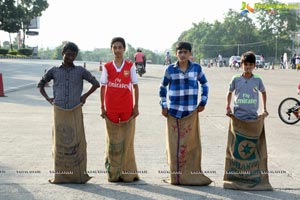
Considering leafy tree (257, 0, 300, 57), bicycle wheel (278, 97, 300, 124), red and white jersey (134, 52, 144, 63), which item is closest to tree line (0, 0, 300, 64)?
leafy tree (257, 0, 300, 57)

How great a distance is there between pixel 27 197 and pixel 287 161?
3.85m

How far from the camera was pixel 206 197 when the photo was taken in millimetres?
5375

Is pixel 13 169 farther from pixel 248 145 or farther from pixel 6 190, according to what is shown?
pixel 248 145

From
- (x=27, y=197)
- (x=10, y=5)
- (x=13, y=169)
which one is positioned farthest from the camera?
(x=10, y=5)

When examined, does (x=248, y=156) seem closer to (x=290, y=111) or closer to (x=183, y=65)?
(x=183, y=65)

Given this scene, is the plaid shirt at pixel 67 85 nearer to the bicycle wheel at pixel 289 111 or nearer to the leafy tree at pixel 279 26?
the bicycle wheel at pixel 289 111

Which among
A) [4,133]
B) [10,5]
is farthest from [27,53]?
[4,133]

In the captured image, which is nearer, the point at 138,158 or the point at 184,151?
the point at 184,151

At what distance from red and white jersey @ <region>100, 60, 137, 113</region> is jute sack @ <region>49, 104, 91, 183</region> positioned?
0.39m

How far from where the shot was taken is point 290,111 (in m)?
11.1

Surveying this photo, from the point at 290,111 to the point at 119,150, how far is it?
21.0ft

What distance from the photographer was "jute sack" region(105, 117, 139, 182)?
230 inches

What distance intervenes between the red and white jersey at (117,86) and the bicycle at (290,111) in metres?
6.35

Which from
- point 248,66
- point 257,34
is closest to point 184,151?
point 248,66
